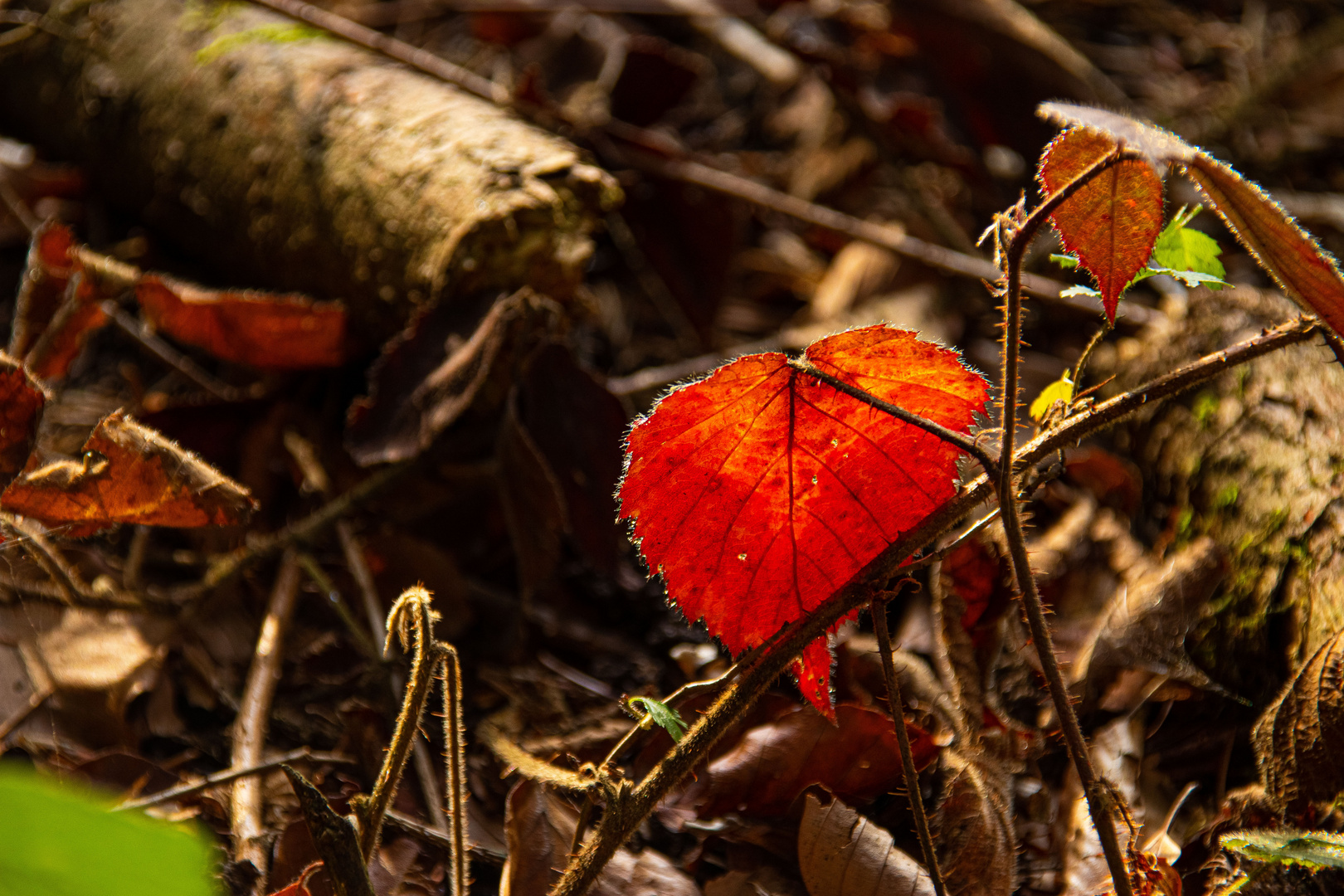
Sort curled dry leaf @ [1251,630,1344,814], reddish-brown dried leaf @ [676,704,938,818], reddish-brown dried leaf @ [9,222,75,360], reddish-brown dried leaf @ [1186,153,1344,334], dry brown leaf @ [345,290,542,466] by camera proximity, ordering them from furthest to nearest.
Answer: reddish-brown dried leaf @ [9,222,75,360] → dry brown leaf @ [345,290,542,466] → reddish-brown dried leaf @ [676,704,938,818] → curled dry leaf @ [1251,630,1344,814] → reddish-brown dried leaf @ [1186,153,1344,334]

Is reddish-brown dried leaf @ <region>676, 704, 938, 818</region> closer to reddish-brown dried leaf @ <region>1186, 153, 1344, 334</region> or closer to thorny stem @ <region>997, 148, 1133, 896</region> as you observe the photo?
thorny stem @ <region>997, 148, 1133, 896</region>

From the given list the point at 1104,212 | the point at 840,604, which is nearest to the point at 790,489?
the point at 840,604

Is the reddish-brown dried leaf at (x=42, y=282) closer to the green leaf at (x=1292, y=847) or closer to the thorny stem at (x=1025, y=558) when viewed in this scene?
the thorny stem at (x=1025, y=558)

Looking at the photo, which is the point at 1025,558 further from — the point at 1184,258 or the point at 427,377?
the point at 427,377

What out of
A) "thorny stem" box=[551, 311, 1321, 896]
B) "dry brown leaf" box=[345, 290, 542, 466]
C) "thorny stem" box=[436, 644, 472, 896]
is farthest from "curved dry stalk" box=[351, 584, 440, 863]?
"dry brown leaf" box=[345, 290, 542, 466]

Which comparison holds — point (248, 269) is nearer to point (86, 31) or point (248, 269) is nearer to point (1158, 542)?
point (86, 31)

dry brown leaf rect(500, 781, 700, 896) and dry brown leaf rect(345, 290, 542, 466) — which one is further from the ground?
dry brown leaf rect(345, 290, 542, 466)

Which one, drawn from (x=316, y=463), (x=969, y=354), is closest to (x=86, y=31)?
(x=316, y=463)
